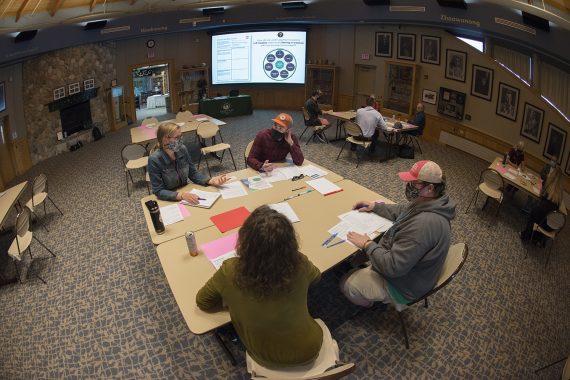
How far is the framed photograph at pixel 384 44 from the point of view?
989 centimetres

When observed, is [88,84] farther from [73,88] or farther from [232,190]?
[232,190]

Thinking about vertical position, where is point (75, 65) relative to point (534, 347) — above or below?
above

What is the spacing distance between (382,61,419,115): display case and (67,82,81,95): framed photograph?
307 inches

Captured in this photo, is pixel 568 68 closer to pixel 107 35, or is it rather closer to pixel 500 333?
pixel 500 333

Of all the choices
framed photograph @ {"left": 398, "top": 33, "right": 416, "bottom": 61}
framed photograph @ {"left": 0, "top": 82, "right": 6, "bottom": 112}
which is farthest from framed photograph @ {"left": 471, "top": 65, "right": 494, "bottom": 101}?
framed photograph @ {"left": 0, "top": 82, "right": 6, "bottom": 112}

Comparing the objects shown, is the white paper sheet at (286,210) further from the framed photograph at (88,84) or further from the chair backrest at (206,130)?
the framed photograph at (88,84)

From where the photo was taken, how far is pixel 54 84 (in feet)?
27.5

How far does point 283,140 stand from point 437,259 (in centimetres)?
250

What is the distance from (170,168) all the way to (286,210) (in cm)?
139

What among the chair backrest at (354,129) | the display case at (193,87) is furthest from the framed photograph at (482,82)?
the display case at (193,87)

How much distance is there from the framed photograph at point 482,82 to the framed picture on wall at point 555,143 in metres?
1.68

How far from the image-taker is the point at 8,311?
13.1 feet

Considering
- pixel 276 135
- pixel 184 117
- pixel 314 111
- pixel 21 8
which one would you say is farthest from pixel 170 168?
pixel 314 111

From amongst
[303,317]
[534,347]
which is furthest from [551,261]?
[303,317]
